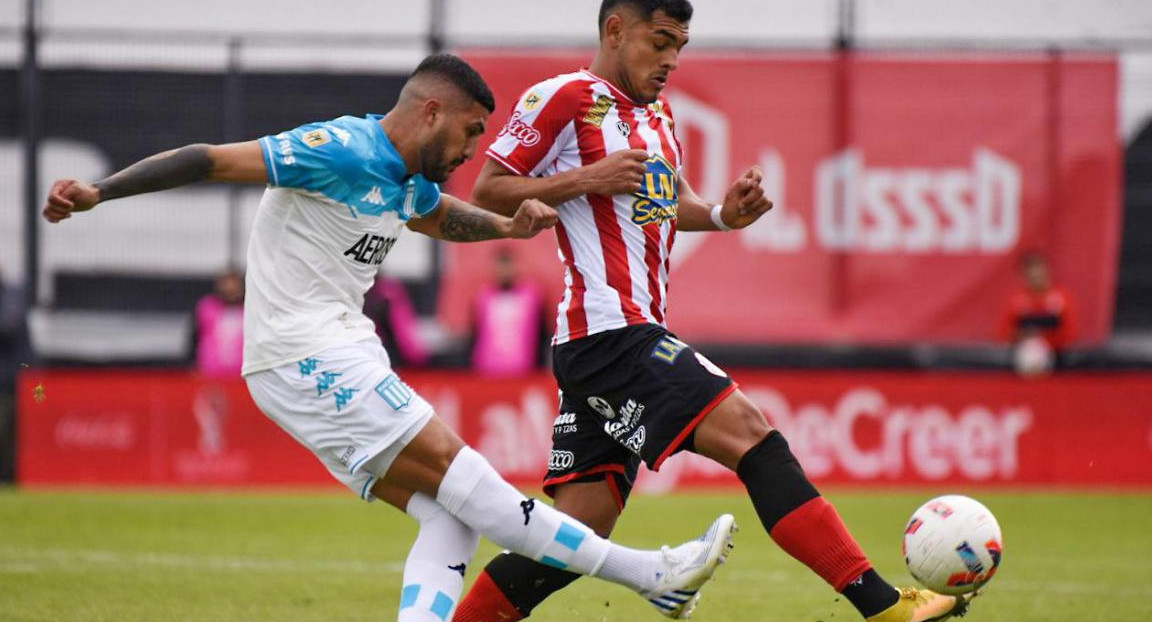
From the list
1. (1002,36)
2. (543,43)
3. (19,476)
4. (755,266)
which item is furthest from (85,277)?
(1002,36)

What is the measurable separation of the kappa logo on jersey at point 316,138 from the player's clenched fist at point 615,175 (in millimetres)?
1038

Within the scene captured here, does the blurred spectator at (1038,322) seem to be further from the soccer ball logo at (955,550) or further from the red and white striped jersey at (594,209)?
the red and white striped jersey at (594,209)

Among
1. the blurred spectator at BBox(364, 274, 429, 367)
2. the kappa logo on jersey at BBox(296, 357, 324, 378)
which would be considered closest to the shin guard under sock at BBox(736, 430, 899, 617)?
the kappa logo on jersey at BBox(296, 357, 324, 378)

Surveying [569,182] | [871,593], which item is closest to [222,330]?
[569,182]

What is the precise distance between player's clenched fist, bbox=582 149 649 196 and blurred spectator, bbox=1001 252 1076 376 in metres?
10.0

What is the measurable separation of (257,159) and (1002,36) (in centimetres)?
1219

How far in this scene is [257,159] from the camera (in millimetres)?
5293

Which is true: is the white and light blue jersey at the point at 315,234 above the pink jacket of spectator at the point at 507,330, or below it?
above

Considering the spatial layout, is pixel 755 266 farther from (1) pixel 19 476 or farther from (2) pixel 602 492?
(2) pixel 602 492

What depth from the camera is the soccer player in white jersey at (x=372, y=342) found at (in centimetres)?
532

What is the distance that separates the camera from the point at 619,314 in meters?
5.96

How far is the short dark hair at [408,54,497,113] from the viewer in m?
5.52

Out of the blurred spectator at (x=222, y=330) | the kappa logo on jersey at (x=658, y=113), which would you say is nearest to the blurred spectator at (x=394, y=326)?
the blurred spectator at (x=222, y=330)

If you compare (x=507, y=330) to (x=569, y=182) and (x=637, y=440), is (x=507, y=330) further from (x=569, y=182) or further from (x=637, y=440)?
(x=637, y=440)
